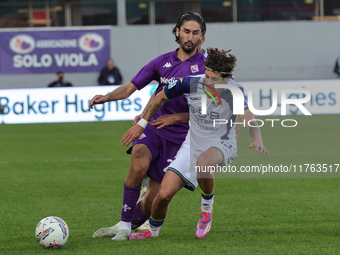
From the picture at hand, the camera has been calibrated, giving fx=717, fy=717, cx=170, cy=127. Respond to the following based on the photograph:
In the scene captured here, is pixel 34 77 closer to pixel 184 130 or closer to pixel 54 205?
pixel 54 205

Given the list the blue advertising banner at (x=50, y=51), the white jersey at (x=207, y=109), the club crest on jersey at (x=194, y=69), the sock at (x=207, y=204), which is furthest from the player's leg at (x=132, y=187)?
the blue advertising banner at (x=50, y=51)

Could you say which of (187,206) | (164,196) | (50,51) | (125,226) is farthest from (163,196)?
(50,51)

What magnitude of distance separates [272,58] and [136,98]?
8.86 metres

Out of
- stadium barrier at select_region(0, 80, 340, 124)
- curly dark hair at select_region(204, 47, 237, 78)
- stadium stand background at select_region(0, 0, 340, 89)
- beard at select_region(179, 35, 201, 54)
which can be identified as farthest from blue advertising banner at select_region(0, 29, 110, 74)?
curly dark hair at select_region(204, 47, 237, 78)

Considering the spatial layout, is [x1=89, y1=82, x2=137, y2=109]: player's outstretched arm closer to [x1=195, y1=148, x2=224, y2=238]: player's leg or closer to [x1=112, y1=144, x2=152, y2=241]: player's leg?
[x1=112, y1=144, x2=152, y2=241]: player's leg

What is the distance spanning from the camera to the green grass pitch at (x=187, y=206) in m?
6.00

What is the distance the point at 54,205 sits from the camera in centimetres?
823

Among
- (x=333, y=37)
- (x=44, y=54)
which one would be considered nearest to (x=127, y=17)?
(x=44, y=54)

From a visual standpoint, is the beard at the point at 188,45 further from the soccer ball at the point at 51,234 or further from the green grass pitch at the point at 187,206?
the soccer ball at the point at 51,234

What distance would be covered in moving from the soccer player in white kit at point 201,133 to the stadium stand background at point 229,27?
19835 millimetres

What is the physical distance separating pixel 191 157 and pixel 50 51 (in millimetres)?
19820

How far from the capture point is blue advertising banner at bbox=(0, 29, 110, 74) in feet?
82.8

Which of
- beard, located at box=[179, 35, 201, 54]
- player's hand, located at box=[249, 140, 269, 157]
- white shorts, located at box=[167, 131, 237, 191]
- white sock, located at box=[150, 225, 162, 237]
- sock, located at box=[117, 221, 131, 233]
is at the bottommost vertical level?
white sock, located at box=[150, 225, 162, 237]

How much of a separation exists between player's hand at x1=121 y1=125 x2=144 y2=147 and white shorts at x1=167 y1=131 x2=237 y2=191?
1.26 feet
